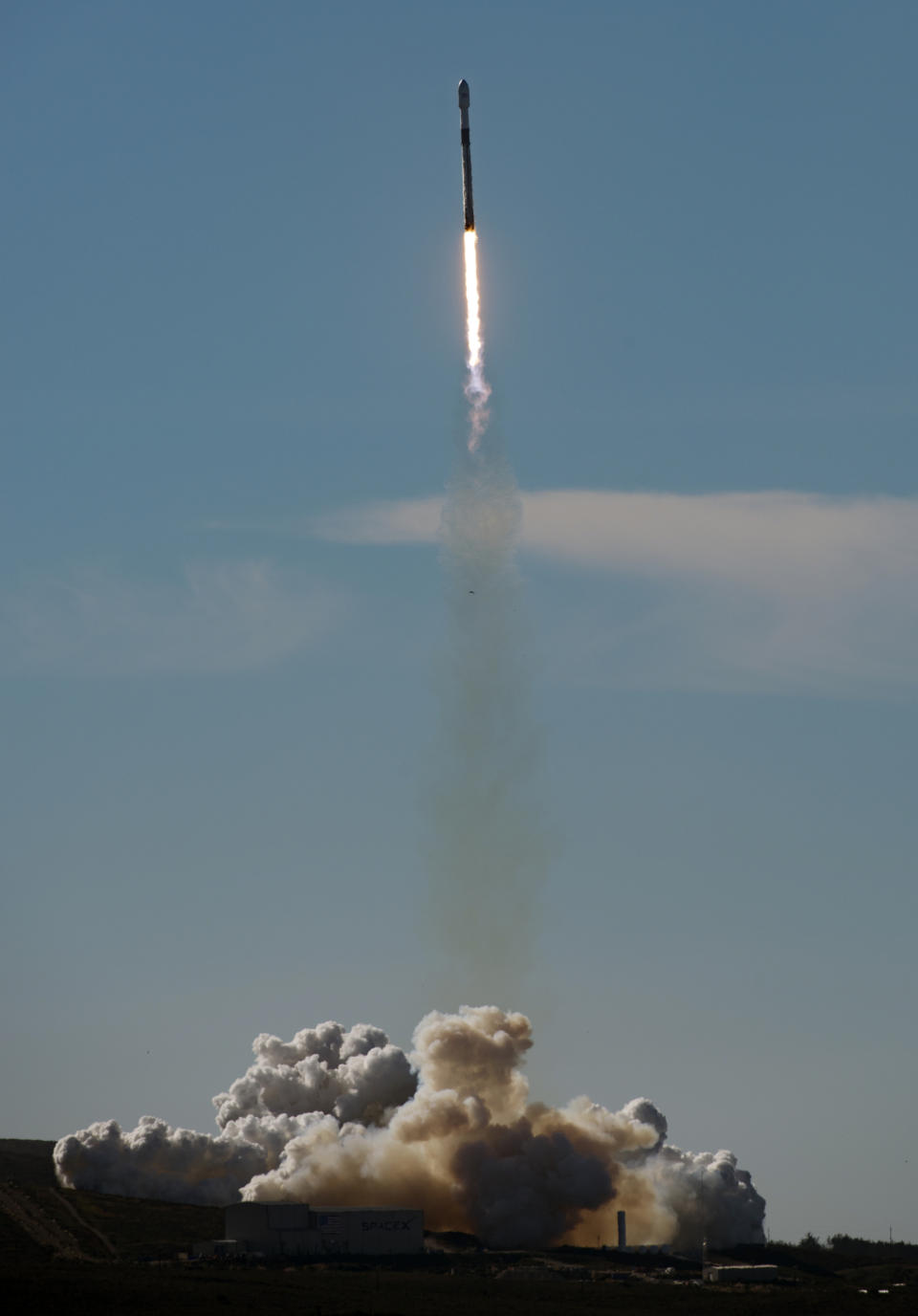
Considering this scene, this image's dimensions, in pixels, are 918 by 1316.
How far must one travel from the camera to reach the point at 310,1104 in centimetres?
18775

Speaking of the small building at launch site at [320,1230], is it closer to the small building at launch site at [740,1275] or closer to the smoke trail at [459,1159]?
the smoke trail at [459,1159]

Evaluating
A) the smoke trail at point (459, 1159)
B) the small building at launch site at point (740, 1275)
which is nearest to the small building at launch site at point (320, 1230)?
the smoke trail at point (459, 1159)

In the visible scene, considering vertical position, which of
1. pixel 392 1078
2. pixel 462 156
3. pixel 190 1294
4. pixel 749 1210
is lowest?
pixel 190 1294

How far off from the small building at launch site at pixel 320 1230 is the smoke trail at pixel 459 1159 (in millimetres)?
7851

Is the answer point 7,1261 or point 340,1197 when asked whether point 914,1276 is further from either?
point 7,1261

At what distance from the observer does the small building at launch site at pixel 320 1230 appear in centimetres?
15525

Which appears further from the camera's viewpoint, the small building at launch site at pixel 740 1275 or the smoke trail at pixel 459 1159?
the smoke trail at pixel 459 1159

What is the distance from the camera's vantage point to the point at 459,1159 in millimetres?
166500

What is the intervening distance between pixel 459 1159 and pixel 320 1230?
13.5m

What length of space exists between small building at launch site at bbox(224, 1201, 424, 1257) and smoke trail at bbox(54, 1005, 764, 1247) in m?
7.85

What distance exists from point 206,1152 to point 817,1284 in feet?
170

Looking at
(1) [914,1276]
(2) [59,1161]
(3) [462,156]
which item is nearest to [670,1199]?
(1) [914,1276]

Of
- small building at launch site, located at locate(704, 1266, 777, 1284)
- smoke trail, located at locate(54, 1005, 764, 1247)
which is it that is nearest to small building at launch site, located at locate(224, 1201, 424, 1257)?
smoke trail, located at locate(54, 1005, 764, 1247)

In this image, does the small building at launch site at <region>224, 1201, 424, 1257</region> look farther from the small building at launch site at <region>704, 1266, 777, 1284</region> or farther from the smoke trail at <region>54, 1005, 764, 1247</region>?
the small building at launch site at <region>704, 1266, 777, 1284</region>
